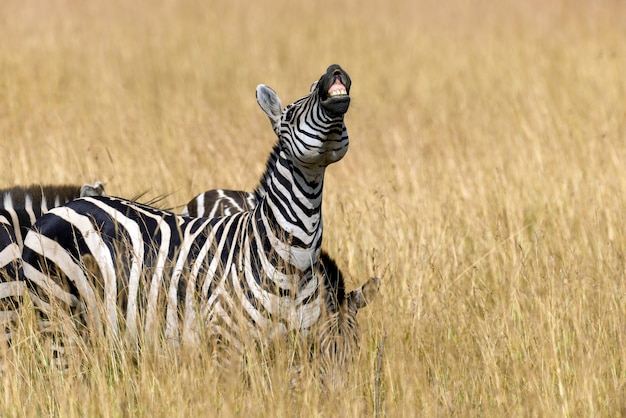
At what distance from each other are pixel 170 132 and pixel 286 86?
2.61 m

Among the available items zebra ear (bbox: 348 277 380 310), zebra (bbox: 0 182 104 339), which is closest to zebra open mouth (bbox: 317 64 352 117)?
zebra ear (bbox: 348 277 380 310)

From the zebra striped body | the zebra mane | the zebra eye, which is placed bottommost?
the zebra striped body

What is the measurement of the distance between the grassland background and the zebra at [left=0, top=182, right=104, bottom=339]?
385 millimetres

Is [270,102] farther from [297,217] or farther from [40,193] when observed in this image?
[40,193]

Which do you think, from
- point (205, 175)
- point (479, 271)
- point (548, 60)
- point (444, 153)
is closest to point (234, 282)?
point (479, 271)

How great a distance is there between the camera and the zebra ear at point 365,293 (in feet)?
13.8

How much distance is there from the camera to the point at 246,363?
399cm

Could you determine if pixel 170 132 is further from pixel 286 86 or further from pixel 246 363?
pixel 246 363

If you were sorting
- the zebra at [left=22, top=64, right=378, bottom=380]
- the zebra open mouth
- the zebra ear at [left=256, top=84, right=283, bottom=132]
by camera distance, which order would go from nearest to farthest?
the zebra open mouth, the zebra at [left=22, top=64, right=378, bottom=380], the zebra ear at [left=256, top=84, right=283, bottom=132]

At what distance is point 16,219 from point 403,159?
3.93 metres

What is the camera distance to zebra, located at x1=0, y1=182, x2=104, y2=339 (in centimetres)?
453

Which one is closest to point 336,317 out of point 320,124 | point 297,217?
point 297,217

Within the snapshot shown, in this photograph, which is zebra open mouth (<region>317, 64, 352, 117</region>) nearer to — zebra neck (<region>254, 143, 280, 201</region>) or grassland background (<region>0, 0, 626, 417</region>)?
zebra neck (<region>254, 143, 280, 201</region>)

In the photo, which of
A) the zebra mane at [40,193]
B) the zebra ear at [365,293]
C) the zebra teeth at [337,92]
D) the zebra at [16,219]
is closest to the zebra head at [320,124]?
the zebra teeth at [337,92]
